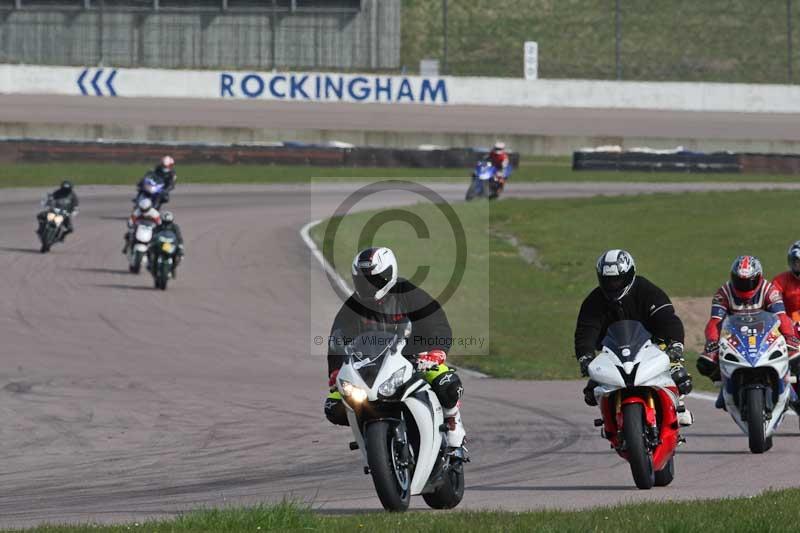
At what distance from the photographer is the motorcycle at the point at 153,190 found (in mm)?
31188

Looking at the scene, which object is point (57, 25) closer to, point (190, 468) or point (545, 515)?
point (190, 468)

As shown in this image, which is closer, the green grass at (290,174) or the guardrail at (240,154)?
the green grass at (290,174)

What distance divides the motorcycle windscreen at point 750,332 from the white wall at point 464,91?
44650mm

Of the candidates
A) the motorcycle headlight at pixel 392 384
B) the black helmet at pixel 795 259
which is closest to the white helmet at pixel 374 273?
the motorcycle headlight at pixel 392 384

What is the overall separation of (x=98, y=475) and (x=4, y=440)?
2083 millimetres

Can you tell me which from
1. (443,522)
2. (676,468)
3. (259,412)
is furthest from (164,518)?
(259,412)

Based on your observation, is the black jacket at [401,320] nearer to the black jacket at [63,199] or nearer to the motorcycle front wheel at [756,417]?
the motorcycle front wheel at [756,417]

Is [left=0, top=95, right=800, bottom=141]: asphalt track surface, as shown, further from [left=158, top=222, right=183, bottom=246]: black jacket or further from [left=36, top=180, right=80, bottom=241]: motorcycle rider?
[left=158, top=222, right=183, bottom=246]: black jacket

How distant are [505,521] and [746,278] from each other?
5.31m

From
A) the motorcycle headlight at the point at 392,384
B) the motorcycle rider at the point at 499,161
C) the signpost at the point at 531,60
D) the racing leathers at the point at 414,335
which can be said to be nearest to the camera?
the motorcycle headlight at the point at 392,384

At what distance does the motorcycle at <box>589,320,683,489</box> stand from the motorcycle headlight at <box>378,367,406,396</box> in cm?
187

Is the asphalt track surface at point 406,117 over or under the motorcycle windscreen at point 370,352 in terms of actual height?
over

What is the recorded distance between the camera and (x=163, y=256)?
25.6 metres

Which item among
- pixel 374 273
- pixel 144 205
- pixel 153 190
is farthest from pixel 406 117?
pixel 374 273
